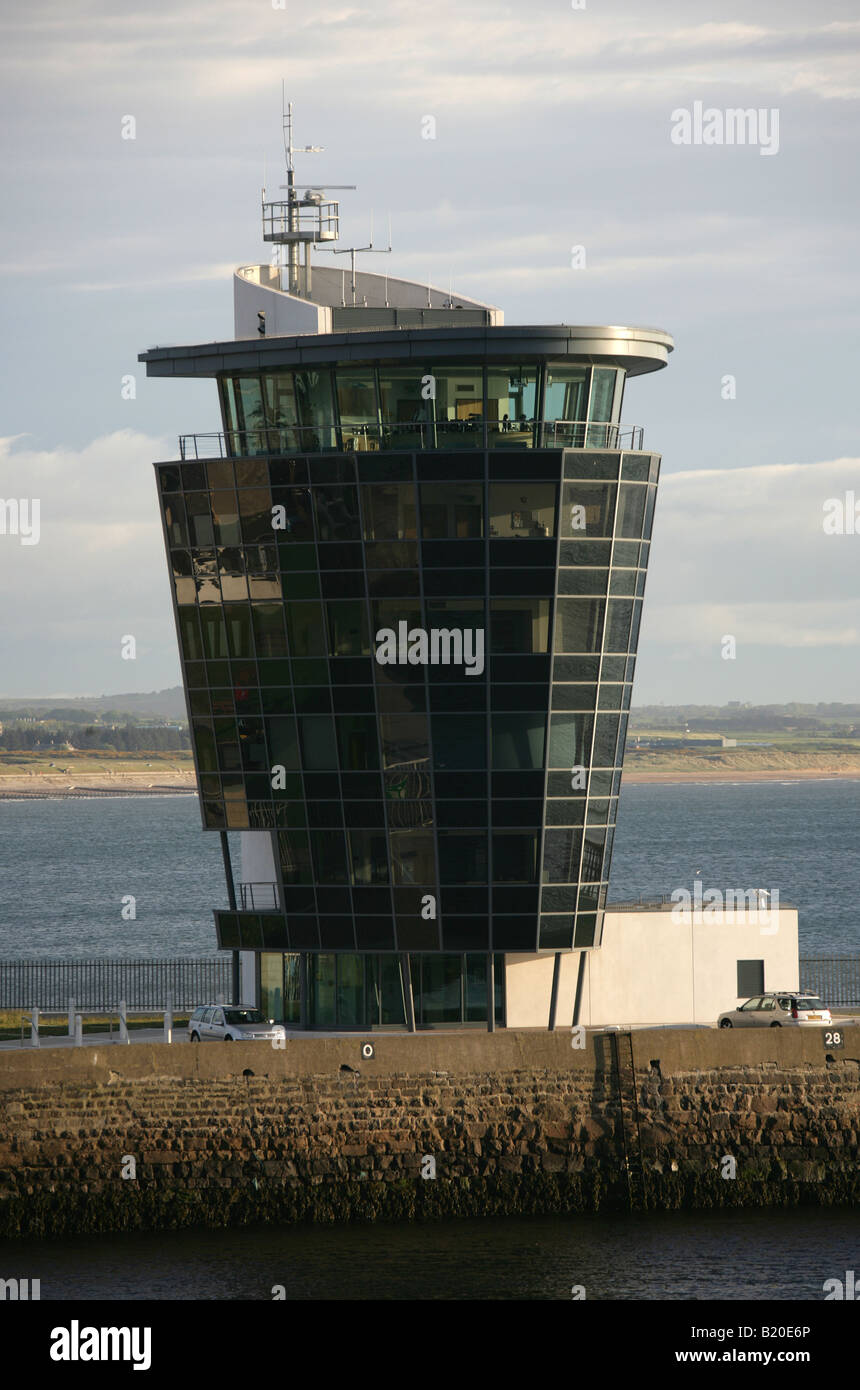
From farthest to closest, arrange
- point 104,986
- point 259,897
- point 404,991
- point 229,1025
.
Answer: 1. point 104,986
2. point 259,897
3. point 404,991
4. point 229,1025

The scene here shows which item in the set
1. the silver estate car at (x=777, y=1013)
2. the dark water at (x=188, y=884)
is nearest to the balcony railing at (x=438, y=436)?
the silver estate car at (x=777, y=1013)

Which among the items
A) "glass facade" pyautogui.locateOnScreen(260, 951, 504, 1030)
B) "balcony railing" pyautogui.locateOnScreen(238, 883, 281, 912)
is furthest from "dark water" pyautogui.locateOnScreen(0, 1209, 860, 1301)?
"balcony railing" pyautogui.locateOnScreen(238, 883, 281, 912)

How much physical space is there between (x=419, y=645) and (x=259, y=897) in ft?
28.4

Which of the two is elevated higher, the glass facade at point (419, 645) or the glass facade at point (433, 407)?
the glass facade at point (433, 407)

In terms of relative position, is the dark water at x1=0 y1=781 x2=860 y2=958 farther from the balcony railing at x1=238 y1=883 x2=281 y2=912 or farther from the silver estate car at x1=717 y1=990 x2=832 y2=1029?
the balcony railing at x1=238 y1=883 x2=281 y2=912

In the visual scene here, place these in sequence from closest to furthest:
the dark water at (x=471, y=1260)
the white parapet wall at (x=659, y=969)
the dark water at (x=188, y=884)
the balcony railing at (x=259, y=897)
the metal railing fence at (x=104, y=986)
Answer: the dark water at (x=471, y=1260) → the white parapet wall at (x=659, y=969) → the balcony railing at (x=259, y=897) → the metal railing fence at (x=104, y=986) → the dark water at (x=188, y=884)

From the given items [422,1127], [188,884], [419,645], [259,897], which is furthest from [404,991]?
[188,884]

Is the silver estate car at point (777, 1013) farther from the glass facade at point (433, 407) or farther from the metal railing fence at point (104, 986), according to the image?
the metal railing fence at point (104, 986)

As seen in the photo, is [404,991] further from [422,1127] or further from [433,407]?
[433,407]

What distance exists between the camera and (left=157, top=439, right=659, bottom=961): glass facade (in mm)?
46750

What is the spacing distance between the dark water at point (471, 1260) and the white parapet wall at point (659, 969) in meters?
7.97

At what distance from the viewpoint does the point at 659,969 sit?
50.8 m

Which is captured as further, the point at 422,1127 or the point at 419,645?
the point at 419,645

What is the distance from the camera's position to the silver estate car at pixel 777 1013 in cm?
4841
